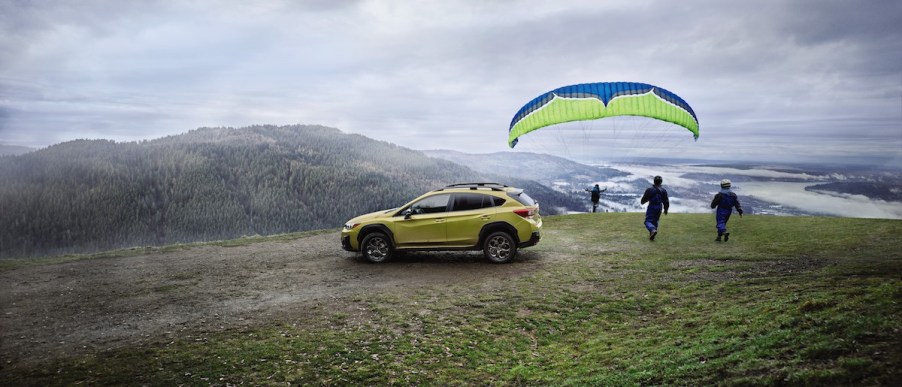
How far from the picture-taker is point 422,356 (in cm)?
602

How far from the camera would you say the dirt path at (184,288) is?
7016 millimetres

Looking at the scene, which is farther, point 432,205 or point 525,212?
point 432,205

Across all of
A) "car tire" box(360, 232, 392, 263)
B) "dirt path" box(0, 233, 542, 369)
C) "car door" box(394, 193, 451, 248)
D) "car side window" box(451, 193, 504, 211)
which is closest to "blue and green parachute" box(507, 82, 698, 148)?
"dirt path" box(0, 233, 542, 369)

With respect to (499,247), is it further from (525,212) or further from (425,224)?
(425,224)

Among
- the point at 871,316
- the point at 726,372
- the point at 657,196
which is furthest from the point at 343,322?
the point at 657,196

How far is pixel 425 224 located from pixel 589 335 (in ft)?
20.8

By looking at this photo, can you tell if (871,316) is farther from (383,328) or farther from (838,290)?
(383,328)

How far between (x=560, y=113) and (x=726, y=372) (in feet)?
50.5

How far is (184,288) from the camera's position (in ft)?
32.1

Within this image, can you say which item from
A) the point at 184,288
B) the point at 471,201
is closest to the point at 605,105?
the point at 471,201

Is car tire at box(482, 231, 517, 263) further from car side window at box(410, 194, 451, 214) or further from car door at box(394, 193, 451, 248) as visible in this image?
car side window at box(410, 194, 451, 214)

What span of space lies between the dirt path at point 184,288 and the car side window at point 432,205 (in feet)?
5.06

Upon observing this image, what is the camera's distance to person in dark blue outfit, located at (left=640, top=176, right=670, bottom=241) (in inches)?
557

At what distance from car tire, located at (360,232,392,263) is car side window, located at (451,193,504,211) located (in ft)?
Result: 7.45
